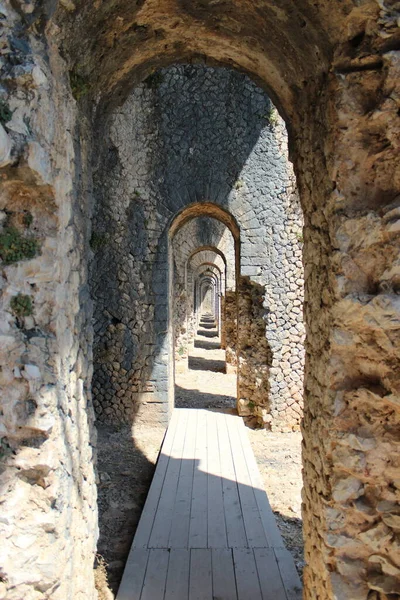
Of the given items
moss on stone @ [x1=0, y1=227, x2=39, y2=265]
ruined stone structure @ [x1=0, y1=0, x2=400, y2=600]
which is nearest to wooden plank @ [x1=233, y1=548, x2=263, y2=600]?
ruined stone structure @ [x1=0, y1=0, x2=400, y2=600]

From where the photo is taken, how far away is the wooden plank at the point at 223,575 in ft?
10.7

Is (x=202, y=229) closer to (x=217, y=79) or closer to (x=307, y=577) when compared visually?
(x=217, y=79)

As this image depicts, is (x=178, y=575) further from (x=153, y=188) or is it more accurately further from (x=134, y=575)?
(x=153, y=188)

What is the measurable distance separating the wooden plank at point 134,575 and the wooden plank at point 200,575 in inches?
Result: 13.9

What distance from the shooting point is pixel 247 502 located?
454 centimetres

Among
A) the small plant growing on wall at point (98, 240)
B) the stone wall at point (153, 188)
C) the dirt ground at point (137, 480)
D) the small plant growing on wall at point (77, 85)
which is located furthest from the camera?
the stone wall at point (153, 188)

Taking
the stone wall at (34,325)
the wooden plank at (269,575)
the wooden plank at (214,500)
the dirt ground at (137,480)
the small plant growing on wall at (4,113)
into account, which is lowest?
the dirt ground at (137,480)

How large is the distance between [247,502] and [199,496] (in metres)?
0.49

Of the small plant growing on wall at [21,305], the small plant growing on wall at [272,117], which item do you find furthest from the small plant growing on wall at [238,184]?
the small plant growing on wall at [21,305]

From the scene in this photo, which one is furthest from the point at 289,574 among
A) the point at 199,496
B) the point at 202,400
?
the point at 202,400

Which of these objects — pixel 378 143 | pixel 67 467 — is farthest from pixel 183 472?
pixel 378 143

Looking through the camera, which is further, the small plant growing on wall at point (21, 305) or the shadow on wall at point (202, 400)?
the shadow on wall at point (202, 400)

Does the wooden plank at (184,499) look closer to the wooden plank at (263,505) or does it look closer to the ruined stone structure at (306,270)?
the wooden plank at (263,505)

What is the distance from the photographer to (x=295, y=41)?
2486 mm
